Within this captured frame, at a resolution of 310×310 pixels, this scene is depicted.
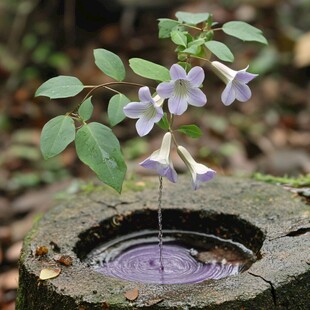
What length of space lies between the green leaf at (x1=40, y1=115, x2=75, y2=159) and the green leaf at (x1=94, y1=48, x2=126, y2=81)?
0.21 metres

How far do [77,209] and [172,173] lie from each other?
85 centimetres

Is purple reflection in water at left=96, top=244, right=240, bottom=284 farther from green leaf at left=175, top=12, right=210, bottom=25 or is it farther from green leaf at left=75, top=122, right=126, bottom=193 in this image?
green leaf at left=175, top=12, right=210, bottom=25

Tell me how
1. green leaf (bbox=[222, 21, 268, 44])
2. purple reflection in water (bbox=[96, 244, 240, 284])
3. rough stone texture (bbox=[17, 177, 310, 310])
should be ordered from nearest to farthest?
rough stone texture (bbox=[17, 177, 310, 310]), green leaf (bbox=[222, 21, 268, 44]), purple reflection in water (bbox=[96, 244, 240, 284])

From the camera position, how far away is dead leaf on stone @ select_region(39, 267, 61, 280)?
2.31 m

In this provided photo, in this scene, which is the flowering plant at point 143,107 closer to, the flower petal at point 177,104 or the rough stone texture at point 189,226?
the flower petal at point 177,104

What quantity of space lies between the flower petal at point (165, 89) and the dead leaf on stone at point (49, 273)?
72cm

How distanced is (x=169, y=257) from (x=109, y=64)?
0.85m

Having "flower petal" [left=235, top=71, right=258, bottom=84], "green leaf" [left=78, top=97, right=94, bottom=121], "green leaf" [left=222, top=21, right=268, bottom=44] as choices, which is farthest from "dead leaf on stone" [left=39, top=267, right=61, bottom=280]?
"green leaf" [left=222, top=21, right=268, bottom=44]

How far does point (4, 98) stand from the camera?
6273 mm

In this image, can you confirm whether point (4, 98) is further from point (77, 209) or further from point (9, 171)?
point (77, 209)

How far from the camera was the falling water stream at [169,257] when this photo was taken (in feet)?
8.32

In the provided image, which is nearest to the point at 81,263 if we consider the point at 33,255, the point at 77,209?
the point at 33,255

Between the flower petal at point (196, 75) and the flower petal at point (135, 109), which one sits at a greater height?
the flower petal at point (196, 75)

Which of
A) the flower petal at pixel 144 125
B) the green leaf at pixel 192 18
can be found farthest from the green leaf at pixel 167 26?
the flower petal at pixel 144 125
